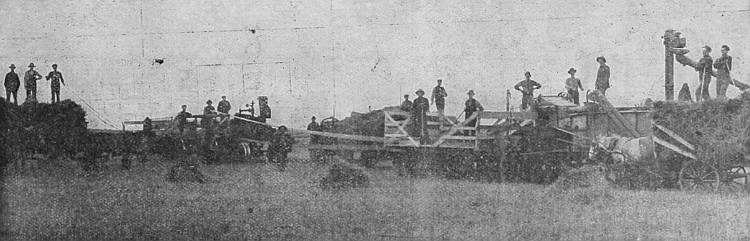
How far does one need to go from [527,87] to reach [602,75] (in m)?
0.67

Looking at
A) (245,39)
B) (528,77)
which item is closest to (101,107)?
(245,39)

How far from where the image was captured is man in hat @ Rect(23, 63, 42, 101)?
5789mm

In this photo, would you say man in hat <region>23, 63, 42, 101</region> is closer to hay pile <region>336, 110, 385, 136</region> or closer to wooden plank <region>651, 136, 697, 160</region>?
hay pile <region>336, 110, 385, 136</region>

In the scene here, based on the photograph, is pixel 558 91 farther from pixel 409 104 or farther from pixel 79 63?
pixel 79 63

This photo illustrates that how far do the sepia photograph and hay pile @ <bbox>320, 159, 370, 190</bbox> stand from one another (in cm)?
1

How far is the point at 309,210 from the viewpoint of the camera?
564cm

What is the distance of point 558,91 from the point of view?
585cm

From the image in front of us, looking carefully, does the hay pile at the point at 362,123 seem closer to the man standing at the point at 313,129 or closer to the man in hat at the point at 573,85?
the man standing at the point at 313,129

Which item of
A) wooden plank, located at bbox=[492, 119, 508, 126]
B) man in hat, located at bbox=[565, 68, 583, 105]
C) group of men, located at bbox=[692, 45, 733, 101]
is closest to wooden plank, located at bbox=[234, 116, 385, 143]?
wooden plank, located at bbox=[492, 119, 508, 126]

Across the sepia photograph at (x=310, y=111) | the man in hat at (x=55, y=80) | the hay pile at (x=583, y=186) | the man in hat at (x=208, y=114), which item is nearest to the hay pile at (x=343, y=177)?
the sepia photograph at (x=310, y=111)

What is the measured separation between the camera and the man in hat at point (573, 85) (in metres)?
5.62

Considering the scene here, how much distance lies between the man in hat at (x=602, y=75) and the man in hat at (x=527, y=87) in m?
0.52

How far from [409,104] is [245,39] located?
1.62 meters

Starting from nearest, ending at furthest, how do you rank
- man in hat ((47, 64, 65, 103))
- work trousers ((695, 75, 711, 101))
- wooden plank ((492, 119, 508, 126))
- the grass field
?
the grass field < man in hat ((47, 64, 65, 103)) < work trousers ((695, 75, 711, 101)) < wooden plank ((492, 119, 508, 126))
